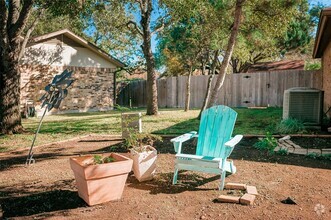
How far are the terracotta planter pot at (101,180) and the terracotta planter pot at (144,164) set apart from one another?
20.0 inches

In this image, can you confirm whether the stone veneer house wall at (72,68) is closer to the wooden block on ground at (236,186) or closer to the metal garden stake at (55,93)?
the metal garden stake at (55,93)

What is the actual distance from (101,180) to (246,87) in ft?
40.2

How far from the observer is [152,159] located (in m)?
3.86

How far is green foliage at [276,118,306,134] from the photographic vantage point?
6621 mm

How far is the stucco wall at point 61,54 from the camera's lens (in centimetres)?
1351

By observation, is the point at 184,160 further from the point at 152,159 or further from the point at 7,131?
the point at 7,131

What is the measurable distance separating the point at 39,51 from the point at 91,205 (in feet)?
40.7

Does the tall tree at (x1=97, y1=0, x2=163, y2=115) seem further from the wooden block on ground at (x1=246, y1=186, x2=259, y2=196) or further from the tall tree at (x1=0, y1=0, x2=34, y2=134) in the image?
the wooden block on ground at (x1=246, y1=186, x2=259, y2=196)

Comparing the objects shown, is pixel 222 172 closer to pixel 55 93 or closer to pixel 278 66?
pixel 55 93

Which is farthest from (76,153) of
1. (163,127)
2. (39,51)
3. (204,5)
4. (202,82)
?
(202,82)

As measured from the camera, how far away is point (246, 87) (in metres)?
14.2

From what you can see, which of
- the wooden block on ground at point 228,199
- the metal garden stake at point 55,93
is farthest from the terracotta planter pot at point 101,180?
the metal garden stake at point 55,93

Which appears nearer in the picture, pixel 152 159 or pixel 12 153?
pixel 152 159

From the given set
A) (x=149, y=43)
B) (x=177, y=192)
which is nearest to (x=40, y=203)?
(x=177, y=192)
